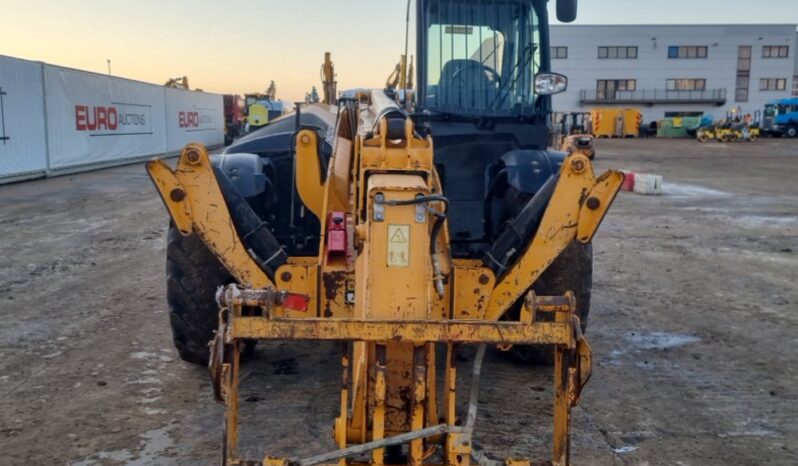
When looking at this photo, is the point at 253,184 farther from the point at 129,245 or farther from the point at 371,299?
the point at 129,245

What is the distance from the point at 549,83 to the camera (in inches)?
235

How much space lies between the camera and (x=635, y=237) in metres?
12.1

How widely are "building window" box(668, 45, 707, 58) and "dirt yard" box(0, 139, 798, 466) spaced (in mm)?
60889

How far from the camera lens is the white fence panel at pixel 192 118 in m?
31.9

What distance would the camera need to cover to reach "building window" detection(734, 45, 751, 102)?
68062 mm

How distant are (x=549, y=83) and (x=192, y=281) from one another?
296cm

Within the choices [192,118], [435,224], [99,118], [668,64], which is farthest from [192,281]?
[668,64]

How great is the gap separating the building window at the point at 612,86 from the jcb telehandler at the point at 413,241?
64.2 meters

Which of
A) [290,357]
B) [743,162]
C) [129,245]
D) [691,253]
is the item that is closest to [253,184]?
[290,357]

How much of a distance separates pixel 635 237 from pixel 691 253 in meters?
1.46

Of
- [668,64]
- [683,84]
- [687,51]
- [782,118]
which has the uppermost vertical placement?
[687,51]

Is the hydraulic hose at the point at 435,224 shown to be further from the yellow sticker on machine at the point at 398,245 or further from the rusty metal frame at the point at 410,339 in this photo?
the rusty metal frame at the point at 410,339

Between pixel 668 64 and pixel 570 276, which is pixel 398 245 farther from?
pixel 668 64

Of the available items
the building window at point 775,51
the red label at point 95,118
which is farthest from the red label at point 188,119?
the building window at point 775,51
